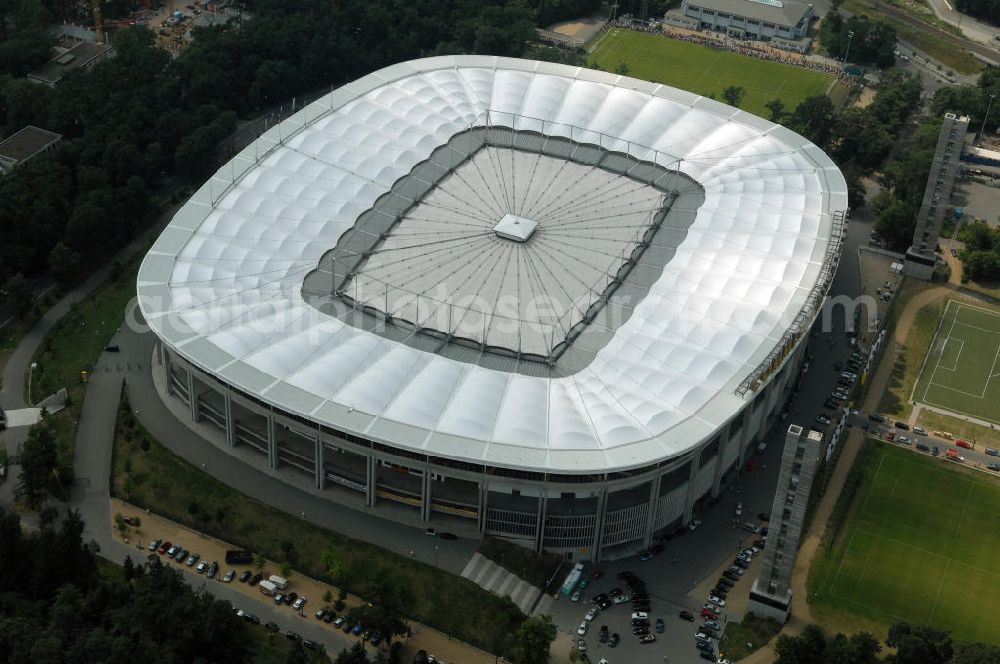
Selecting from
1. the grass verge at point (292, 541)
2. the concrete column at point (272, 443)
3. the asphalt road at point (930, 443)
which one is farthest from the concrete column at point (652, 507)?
the concrete column at point (272, 443)

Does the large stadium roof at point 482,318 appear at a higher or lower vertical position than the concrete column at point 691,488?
higher

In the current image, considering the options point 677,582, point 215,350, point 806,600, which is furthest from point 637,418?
point 215,350

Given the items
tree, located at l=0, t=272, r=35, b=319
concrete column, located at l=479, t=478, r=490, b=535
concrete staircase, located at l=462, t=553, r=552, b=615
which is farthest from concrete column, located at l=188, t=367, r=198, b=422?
concrete staircase, located at l=462, t=553, r=552, b=615

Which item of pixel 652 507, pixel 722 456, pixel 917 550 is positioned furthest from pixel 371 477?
pixel 917 550

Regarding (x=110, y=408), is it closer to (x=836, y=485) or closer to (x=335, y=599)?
(x=335, y=599)

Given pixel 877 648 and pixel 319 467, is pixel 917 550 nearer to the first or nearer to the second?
pixel 877 648

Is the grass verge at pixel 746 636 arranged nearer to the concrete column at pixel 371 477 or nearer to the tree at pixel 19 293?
the concrete column at pixel 371 477
